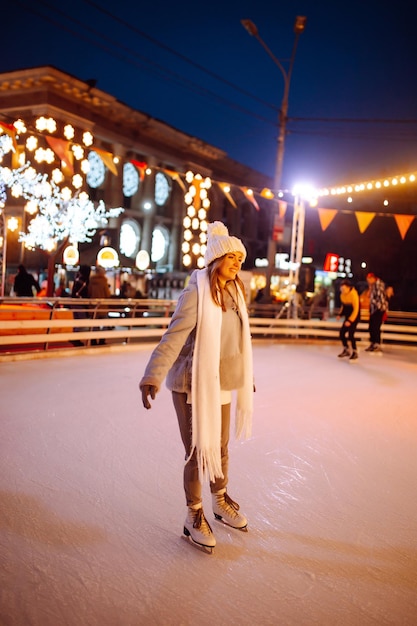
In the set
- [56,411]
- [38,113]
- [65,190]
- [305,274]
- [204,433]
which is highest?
[38,113]

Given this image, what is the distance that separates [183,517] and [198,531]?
40 cm

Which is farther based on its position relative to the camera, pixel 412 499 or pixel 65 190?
pixel 65 190

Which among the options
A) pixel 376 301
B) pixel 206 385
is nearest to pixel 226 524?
pixel 206 385

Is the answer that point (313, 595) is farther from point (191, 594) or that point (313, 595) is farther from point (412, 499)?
point (412, 499)

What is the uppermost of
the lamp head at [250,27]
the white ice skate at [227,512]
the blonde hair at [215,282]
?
the lamp head at [250,27]

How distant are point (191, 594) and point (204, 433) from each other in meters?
0.78

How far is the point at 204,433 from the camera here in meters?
2.93

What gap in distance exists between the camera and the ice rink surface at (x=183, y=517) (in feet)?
7.87

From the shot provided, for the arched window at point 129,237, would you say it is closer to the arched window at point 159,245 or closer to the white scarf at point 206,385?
the arched window at point 159,245

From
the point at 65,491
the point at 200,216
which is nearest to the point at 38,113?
the point at 200,216

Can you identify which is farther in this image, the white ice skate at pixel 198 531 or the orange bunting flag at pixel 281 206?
the orange bunting flag at pixel 281 206

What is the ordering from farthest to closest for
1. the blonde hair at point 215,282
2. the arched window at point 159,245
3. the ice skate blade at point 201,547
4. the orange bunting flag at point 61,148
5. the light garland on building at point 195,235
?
the arched window at point 159,245 → the light garland on building at point 195,235 → the orange bunting flag at point 61,148 → the blonde hair at point 215,282 → the ice skate blade at point 201,547

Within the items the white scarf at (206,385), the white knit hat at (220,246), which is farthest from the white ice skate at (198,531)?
the white knit hat at (220,246)

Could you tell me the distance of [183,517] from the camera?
3336 mm
